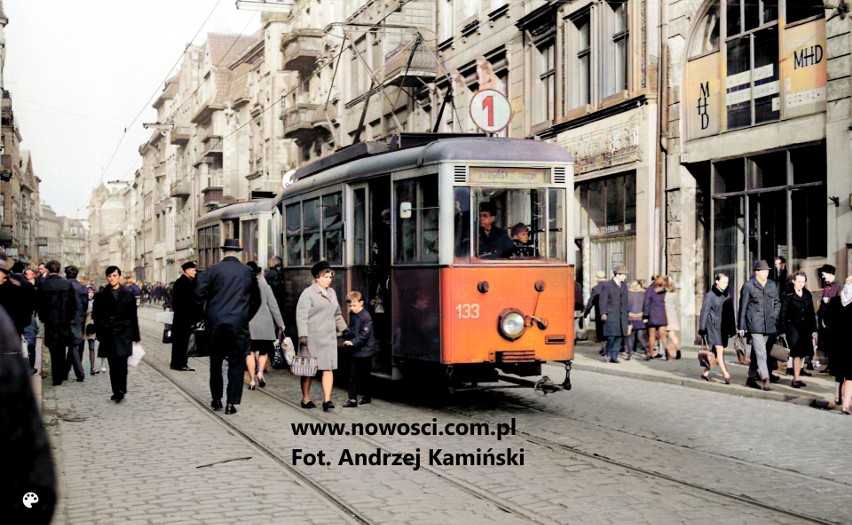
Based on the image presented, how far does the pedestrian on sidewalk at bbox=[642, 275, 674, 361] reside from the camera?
1900 cm

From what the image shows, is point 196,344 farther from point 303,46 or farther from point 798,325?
point 303,46

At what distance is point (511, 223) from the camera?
36.2 ft

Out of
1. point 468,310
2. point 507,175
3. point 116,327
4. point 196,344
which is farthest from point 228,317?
point 196,344

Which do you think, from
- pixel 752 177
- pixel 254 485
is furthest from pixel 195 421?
pixel 752 177

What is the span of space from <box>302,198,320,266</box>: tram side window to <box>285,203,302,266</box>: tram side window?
0.25m

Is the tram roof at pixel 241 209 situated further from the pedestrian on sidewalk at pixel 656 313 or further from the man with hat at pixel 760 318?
the man with hat at pixel 760 318

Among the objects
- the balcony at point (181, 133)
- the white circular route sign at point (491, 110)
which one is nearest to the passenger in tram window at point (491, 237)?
the white circular route sign at point (491, 110)

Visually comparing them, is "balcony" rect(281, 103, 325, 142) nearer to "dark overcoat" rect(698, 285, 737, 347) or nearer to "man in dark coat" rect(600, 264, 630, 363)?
"man in dark coat" rect(600, 264, 630, 363)

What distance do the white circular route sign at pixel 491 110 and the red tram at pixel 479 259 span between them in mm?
8189

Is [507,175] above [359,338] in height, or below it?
above

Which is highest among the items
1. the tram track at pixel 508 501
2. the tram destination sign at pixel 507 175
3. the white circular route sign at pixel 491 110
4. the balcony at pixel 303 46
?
the balcony at pixel 303 46

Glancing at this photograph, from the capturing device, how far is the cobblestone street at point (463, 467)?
6.41m

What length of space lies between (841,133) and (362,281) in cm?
918

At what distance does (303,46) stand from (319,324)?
3729 cm
